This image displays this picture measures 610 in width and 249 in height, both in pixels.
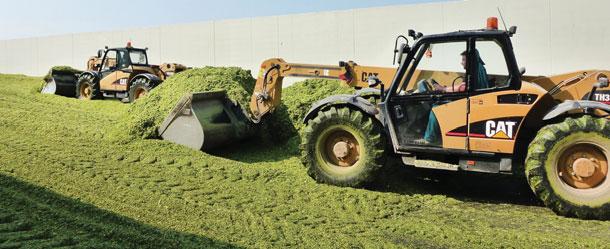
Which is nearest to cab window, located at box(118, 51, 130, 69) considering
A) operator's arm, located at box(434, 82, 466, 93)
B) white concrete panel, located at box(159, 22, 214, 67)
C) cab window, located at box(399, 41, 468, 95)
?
white concrete panel, located at box(159, 22, 214, 67)

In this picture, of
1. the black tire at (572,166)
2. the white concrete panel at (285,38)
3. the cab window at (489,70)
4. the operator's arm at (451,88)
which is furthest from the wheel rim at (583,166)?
the white concrete panel at (285,38)

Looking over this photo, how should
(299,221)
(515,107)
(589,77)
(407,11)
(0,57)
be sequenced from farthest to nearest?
(0,57) → (407,11) → (589,77) → (515,107) → (299,221)

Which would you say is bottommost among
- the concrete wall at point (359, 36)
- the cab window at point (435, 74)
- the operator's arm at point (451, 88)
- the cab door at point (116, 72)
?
the operator's arm at point (451, 88)

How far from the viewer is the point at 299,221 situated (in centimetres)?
490

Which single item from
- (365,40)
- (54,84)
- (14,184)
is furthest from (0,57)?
(14,184)

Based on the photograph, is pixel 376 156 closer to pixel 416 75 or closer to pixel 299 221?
pixel 416 75

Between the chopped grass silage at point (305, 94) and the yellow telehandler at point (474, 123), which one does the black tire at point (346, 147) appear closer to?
the yellow telehandler at point (474, 123)

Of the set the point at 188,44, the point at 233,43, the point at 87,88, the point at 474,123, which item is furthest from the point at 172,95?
the point at 188,44

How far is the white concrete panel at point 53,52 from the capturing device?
28484mm

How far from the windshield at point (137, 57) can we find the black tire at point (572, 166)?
496 inches

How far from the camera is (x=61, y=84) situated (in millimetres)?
16203

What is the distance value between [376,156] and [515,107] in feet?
5.23

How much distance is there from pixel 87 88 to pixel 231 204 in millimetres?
12082

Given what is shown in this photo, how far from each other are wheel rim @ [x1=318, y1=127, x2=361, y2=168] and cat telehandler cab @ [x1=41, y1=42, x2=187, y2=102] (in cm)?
854
